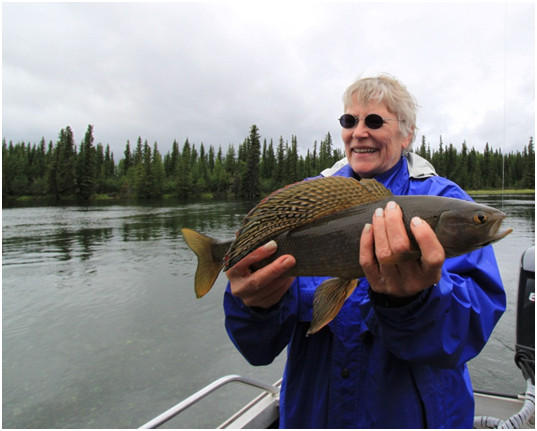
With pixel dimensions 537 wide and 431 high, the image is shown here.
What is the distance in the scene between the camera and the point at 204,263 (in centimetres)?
260

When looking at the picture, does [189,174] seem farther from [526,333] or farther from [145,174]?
[526,333]

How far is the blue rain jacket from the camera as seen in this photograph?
2.09 meters

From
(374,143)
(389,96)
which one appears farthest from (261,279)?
(389,96)

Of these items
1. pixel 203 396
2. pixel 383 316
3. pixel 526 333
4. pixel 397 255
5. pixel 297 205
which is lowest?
pixel 203 396

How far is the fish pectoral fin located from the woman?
170mm

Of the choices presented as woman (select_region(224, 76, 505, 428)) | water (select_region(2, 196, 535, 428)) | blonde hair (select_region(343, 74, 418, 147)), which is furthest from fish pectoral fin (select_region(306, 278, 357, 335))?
water (select_region(2, 196, 535, 428))

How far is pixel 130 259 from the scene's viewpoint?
22.2 meters

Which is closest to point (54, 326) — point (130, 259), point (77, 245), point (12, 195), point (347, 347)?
point (130, 259)

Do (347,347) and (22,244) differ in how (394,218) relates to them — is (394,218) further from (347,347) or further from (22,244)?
(22,244)

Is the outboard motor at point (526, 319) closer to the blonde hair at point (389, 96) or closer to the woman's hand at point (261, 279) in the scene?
the blonde hair at point (389, 96)

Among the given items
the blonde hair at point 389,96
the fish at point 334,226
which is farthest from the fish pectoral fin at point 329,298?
the blonde hair at point 389,96

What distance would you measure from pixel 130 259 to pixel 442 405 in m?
22.3

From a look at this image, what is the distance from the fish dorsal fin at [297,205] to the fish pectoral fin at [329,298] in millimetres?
441

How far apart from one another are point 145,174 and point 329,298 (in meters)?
112
